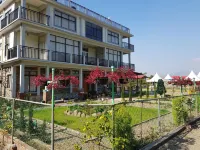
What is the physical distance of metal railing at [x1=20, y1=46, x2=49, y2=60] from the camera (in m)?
17.1

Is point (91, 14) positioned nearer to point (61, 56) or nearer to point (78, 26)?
point (78, 26)

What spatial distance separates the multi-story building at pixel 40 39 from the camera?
17609 mm

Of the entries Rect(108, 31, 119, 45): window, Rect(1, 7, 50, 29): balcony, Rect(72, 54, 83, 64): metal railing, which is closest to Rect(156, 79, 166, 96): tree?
Rect(72, 54, 83, 64): metal railing

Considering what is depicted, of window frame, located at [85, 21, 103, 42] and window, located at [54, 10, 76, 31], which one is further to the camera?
window frame, located at [85, 21, 103, 42]

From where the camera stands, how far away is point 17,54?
16.7 meters

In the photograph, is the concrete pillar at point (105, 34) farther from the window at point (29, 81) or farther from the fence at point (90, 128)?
the fence at point (90, 128)

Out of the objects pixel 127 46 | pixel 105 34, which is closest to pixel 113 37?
pixel 105 34

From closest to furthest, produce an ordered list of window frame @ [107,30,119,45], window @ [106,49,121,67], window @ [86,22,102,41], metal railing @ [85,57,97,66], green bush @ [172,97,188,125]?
green bush @ [172,97,188,125] < metal railing @ [85,57,97,66] < window @ [86,22,102,41] < window @ [106,49,121,67] < window frame @ [107,30,119,45]

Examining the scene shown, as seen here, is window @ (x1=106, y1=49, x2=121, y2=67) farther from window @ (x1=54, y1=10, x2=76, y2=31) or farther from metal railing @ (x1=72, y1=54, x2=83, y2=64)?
window @ (x1=54, y1=10, x2=76, y2=31)

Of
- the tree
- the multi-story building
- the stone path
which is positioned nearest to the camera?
the stone path

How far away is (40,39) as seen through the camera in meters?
20.9

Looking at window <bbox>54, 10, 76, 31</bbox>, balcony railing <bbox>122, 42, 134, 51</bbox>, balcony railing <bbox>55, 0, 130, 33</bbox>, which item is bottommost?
balcony railing <bbox>122, 42, 134, 51</bbox>

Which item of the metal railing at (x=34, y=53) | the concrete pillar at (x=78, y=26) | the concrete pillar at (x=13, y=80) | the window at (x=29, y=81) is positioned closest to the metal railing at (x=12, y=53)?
the metal railing at (x=34, y=53)

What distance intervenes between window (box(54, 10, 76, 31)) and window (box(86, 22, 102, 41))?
2.73 metres
